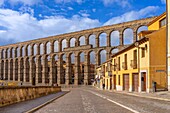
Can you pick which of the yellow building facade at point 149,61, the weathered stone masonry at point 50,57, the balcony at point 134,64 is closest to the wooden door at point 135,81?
the yellow building facade at point 149,61

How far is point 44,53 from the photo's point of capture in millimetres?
104875

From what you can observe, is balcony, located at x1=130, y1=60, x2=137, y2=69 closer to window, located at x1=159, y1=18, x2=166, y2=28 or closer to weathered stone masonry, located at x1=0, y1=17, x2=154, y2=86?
window, located at x1=159, y1=18, x2=166, y2=28

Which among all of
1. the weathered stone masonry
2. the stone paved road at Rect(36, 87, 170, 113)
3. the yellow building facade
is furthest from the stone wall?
the weathered stone masonry

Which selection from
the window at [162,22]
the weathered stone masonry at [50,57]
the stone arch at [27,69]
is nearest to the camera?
the window at [162,22]

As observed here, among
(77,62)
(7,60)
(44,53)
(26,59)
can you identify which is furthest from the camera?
(7,60)

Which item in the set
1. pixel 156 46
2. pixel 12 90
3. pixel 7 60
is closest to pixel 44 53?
pixel 7 60

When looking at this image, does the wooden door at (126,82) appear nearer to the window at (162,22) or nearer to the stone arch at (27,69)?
the window at (162,22)

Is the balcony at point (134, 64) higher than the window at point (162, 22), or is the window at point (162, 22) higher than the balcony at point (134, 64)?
the window at point (162, 22)

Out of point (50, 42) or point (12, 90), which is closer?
point (12, 90)

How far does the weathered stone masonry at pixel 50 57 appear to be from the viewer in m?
87.6

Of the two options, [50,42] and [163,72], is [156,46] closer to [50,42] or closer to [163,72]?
[163,72]

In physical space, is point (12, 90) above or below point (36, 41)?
below

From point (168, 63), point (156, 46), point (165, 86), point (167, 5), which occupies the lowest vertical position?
point (165, 86)

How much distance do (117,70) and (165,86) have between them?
18.3m
